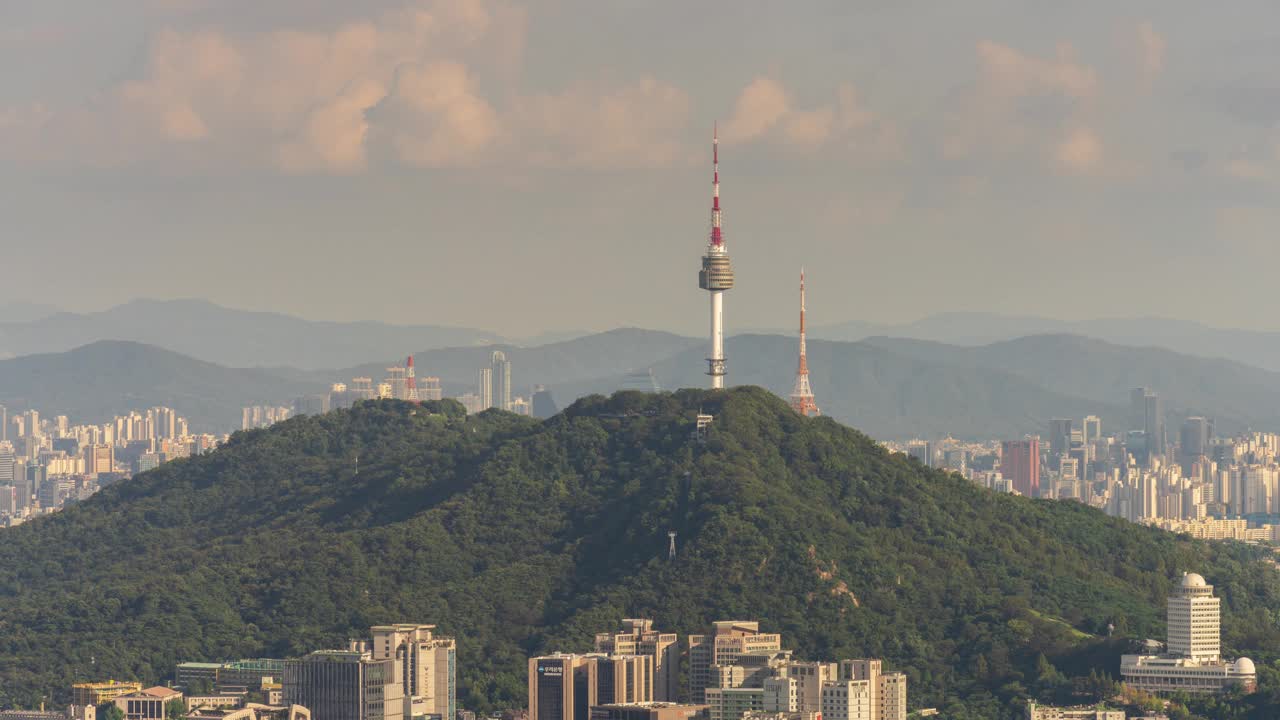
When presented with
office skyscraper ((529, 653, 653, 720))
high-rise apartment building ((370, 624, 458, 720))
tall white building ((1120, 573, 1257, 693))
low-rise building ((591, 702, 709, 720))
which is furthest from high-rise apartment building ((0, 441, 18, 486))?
low-rise building ((591, 702, 709, 720))

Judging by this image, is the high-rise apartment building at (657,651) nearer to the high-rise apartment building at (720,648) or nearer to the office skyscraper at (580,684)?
the high-rise apartment building at (720,648)

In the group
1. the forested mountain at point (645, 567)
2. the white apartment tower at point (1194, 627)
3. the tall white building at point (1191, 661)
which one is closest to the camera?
the tall white building at point (1191, 661)

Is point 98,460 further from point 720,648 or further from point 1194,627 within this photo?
point 1194,627

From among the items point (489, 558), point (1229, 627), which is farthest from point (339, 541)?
point (1229, 627)

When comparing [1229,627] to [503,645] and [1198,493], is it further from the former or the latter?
[1198,493]

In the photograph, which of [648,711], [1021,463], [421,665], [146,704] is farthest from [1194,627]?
[1021,463]

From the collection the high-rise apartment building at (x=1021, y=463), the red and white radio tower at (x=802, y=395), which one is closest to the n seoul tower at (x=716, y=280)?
the red and white radio tower at (x=802, y=395)
